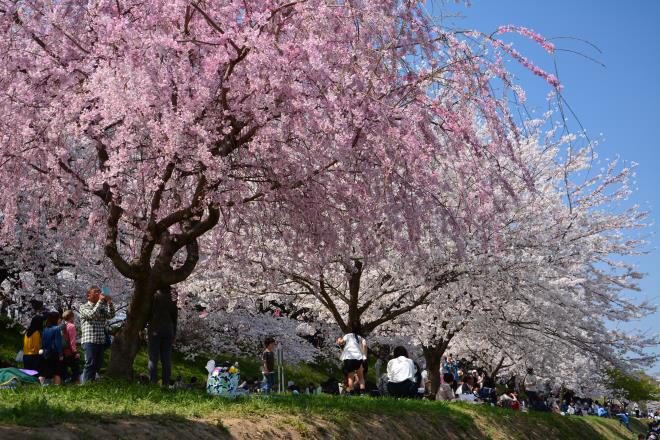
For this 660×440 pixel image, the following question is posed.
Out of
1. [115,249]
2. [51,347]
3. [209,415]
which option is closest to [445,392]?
[51,347]

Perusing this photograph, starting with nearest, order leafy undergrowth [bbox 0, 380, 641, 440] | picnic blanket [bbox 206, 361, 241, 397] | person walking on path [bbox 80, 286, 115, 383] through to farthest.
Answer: leafy undergrowth [bbox 0, 380, 641, 440]
picnic blanket [bbox 206, 361, 241, 397]
person walking on path [bbox 80, 286, 115, 383]

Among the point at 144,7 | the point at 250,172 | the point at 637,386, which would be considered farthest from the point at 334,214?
the point at 637,386

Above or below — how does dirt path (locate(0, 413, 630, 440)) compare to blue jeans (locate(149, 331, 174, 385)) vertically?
below

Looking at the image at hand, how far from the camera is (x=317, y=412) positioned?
9.79m

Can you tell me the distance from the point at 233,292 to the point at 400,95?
11.5m

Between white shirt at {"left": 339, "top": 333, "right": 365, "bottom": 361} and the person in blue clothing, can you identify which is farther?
white shirt at {"left": 339, "top": 333, "right": 365, "bottom": 361}

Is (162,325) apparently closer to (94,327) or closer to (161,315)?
(161,315)

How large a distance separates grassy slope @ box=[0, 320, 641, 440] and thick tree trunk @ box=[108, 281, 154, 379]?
28.9 inches

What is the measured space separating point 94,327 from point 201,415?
160 inches

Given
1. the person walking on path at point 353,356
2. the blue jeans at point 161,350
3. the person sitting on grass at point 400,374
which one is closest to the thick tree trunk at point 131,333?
the blue jeans at point 161,350

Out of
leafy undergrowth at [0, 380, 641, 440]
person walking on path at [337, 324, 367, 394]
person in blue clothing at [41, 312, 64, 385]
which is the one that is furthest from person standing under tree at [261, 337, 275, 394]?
person in blue clothing at [41, 312, 64, 385]

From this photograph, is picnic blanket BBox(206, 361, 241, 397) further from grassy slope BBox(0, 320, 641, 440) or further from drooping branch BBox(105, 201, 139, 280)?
drooping branch BBox(105, 201, 139, 280)

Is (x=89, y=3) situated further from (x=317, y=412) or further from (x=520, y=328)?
(x=520, y=328)

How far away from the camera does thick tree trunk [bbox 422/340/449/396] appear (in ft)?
77.8
